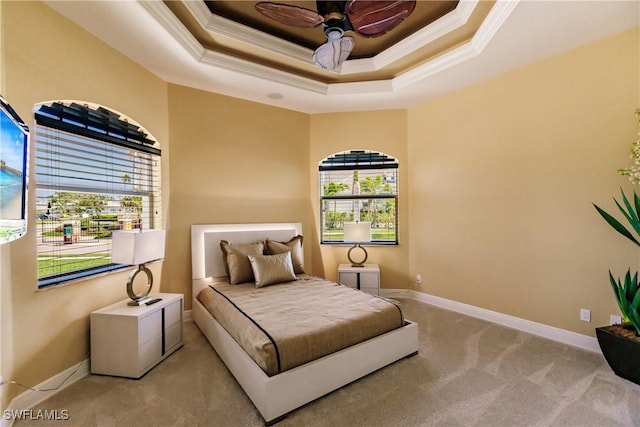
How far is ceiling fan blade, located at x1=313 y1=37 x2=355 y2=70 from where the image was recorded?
7.66ft

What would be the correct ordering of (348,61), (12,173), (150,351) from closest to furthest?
1. (12,173)
2. (150,351)
3. (348,61)

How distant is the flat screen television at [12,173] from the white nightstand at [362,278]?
10.9ft

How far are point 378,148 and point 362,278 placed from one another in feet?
6.58

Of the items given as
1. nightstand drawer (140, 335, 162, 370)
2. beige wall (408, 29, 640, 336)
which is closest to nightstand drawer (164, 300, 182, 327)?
nightstand drawer (140, 335, 162, 370)

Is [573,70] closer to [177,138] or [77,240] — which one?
[177,138]

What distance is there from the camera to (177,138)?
3559mm

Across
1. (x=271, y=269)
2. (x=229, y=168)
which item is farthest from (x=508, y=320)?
(x=229, y=168)

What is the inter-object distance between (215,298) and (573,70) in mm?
4275

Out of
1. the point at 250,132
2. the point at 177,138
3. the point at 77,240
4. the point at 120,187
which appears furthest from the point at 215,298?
the point at 250,132

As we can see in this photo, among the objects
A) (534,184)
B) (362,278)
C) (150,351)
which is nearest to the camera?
(150,351)

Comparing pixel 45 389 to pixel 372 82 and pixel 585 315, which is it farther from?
pixel 585 315

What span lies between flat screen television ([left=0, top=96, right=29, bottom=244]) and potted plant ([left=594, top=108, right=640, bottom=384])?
4049mm

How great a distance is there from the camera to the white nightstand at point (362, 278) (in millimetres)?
4062

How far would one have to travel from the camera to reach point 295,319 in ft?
7.56
